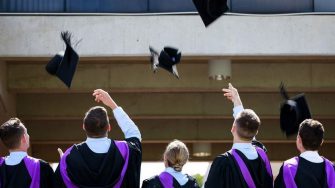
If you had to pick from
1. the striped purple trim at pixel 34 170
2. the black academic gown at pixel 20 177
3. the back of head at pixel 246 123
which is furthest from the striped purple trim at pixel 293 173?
the striped purple trim at pixel 34 170

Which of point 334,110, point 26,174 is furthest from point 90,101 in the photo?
point 26,174

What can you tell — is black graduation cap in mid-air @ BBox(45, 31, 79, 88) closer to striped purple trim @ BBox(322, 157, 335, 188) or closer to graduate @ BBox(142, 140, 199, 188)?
graduate @ BBox(142, 140, 199, 188)

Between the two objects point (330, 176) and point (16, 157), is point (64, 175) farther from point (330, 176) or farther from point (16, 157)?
point (330, 176)

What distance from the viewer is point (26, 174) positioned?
688 centimetres

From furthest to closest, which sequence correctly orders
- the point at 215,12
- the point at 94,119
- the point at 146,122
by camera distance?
the point at 146,122 → the point at 215,12 → the point at 94,119

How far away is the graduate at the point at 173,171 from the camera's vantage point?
684 centimetres

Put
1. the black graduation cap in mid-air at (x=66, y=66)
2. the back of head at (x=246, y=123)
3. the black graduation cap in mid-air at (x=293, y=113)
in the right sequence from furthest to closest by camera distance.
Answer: the black graduation cap in mid-air at (x=66, y=66) → the black graduation cap in mid-air at (x=293, y=113) → the back of head at (x=246, y=123)

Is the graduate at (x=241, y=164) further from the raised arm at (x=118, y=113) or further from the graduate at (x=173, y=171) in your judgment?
the raised arm at (x=118, y=113)

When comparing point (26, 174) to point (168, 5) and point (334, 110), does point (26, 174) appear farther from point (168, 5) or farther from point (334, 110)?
point (334, 110)

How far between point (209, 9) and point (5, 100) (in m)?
5.63

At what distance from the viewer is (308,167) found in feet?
22.4

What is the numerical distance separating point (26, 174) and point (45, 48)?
565 centimetres

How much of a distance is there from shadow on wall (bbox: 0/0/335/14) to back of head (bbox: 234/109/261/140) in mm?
6131

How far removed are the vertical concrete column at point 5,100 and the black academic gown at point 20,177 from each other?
6.64 meters
